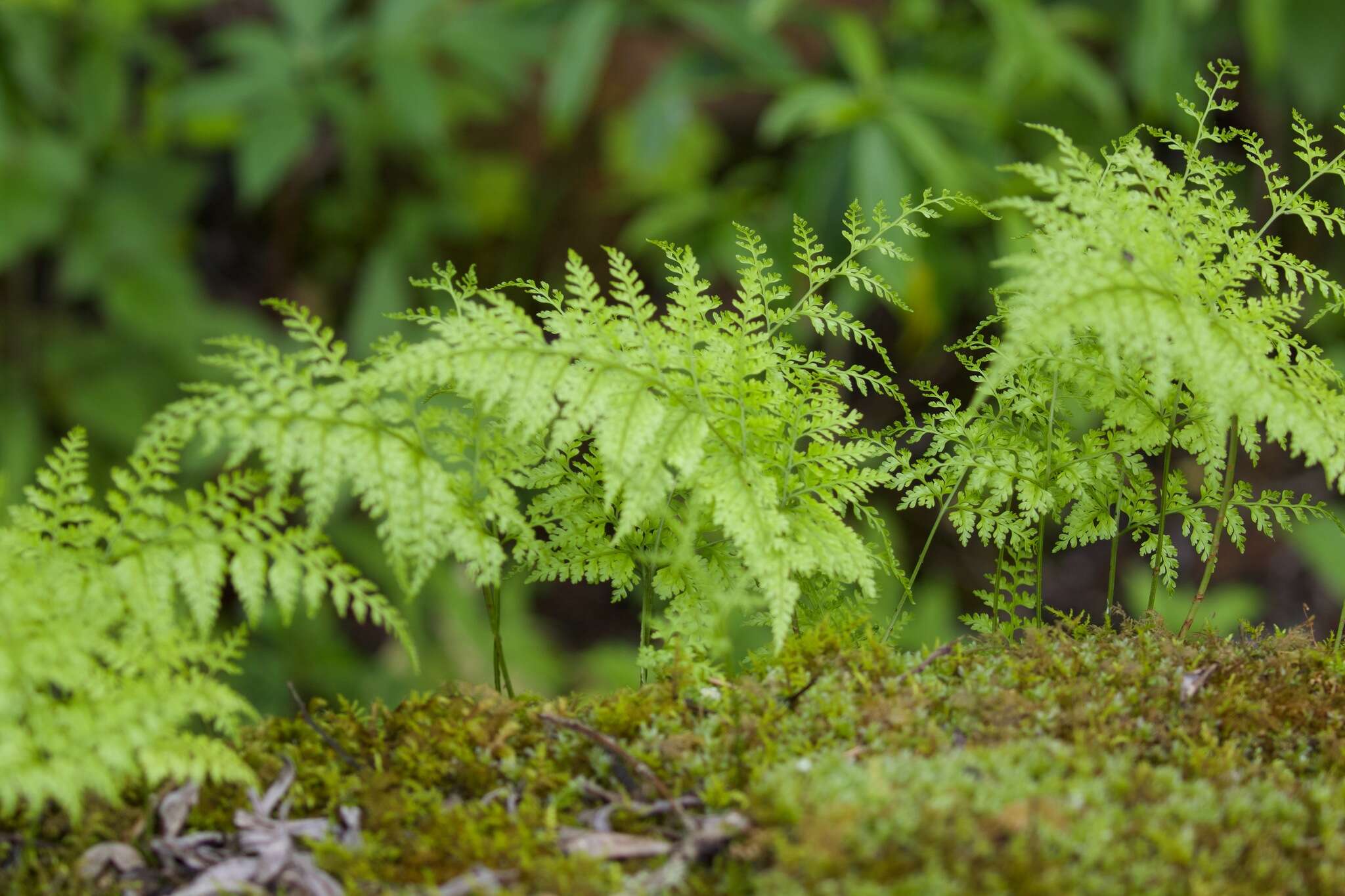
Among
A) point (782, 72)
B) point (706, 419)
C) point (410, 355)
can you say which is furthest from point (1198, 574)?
point (410, 355)

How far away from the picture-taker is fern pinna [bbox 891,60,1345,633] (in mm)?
1389

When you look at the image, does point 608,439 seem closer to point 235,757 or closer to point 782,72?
point 235,757

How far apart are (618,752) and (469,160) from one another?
5.09 metres

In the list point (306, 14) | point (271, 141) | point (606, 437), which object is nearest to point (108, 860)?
point (606, 437)

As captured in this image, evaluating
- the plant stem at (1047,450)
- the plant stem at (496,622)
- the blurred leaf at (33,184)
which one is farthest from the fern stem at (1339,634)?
the blurred leaf at (33,184)

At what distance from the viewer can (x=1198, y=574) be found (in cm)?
526

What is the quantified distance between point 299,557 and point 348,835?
34cm

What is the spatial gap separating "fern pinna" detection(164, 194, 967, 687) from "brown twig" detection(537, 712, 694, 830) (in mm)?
164

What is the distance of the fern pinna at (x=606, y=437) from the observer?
4.51ft

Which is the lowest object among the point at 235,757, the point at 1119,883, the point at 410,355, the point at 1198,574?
the point at 1198,574

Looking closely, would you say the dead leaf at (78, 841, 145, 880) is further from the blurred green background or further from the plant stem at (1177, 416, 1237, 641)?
the blurred green background

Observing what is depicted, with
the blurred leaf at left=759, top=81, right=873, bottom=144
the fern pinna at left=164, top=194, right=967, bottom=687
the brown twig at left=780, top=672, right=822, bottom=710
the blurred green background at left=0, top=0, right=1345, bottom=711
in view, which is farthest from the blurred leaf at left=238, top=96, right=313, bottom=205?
the brown twig at left=780, top=672, right=822, bottom=710

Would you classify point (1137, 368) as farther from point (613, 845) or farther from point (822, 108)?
point (822, 108)

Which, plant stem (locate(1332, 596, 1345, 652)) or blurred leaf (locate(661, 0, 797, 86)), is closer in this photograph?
plant stem (locate(1332, 596, 1345, 652))
